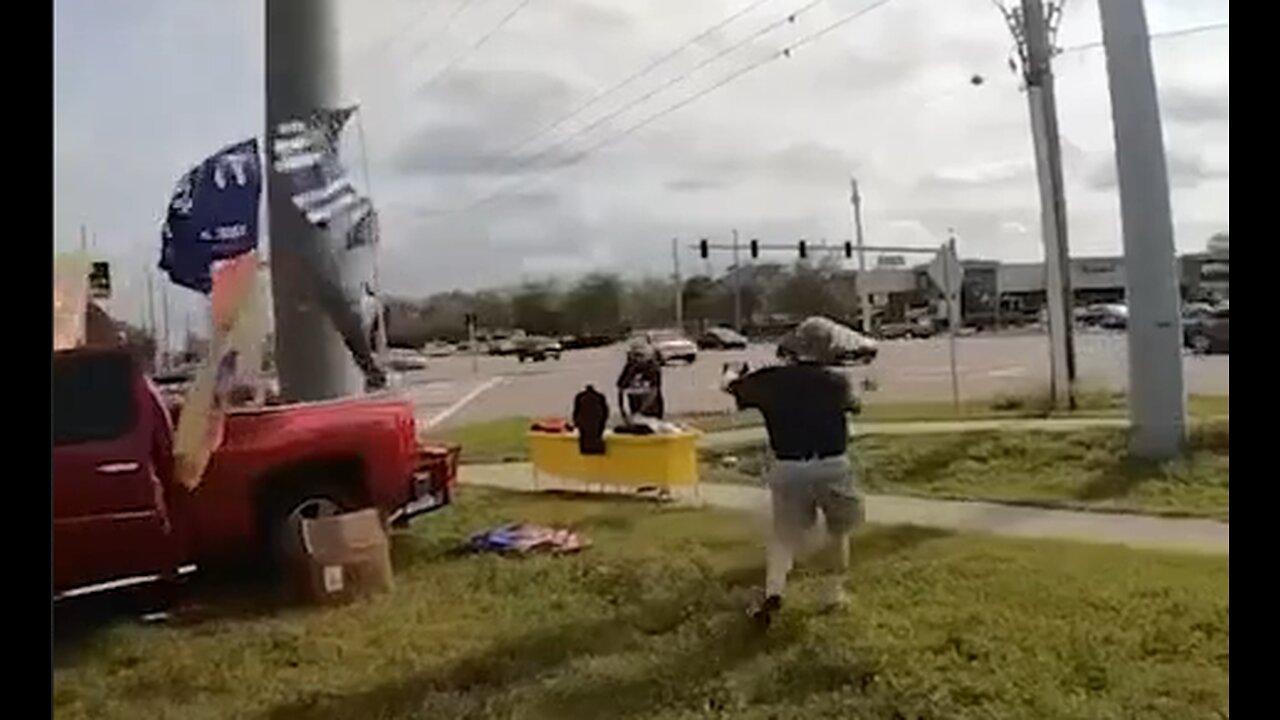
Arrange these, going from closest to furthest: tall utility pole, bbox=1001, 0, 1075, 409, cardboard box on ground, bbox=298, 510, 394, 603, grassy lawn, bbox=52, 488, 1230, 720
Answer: grassy lawn, bbox=52, 488, 1230, 720 → tall utility pole, bbox=1001, 0, 1075, 409 → cardboard box on ground, bbox=298, 510, 394, 603

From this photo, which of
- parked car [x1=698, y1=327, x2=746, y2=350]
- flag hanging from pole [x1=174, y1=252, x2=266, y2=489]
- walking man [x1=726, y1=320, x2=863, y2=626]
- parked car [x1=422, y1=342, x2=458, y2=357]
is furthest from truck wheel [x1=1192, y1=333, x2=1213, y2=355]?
flag hanging from pole [x1=174, y1=252, x2=266, y2=489]

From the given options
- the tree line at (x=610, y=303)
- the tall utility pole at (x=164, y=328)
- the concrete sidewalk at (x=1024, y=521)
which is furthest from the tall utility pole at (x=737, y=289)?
the tall utility pole at (x=164, y=328)

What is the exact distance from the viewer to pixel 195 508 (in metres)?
2.20

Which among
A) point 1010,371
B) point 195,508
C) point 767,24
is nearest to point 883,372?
point 1010,371

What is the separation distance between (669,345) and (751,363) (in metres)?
0.13

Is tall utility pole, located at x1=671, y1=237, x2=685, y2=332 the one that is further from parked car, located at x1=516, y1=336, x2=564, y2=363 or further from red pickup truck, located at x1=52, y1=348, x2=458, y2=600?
red pickup truck, located at x1=52, y1=348, x2=458, y2=600

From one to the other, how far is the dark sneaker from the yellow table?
0.21 meters

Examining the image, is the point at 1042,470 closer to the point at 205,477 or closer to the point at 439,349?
the point at 439,349

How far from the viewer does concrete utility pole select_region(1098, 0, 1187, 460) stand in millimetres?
2062

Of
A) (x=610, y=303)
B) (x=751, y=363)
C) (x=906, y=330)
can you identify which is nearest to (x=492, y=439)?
(x=610, y=303)

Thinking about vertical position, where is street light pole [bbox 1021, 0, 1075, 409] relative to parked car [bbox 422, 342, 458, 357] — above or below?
above

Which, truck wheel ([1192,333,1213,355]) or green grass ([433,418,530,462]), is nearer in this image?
truck wheel ([1192,333,1213,355])

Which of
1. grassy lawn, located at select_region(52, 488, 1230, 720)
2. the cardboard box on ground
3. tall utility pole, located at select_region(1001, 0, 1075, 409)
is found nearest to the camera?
grassy lawn, located at select_region(52, 488, 1230, 720)

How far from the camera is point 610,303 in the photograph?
220 cm
